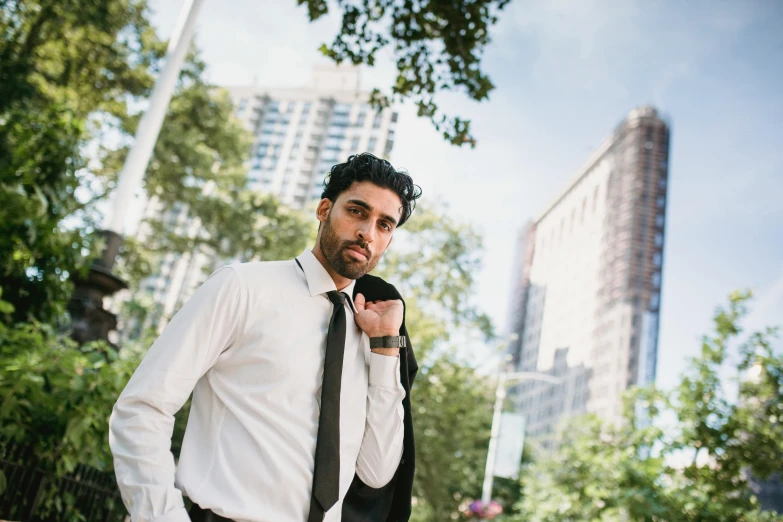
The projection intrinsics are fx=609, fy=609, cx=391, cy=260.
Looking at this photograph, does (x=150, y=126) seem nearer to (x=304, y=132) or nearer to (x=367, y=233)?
(x=367, y=233)

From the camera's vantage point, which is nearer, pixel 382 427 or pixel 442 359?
pixel 382 427

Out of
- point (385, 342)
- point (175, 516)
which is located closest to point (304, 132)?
point (385, 342)

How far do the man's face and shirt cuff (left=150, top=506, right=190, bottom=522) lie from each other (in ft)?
2.75

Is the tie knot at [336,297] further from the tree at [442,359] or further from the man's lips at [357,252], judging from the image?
the tree at [442,359]

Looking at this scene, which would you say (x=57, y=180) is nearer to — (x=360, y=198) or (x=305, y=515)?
(x=360, y=198)

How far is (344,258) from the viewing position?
6.56ft

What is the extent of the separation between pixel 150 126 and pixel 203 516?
8.81 m

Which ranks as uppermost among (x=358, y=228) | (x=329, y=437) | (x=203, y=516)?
(x=358, y=228)

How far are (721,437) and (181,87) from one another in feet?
59.7

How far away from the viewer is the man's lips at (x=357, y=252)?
2.00 metres

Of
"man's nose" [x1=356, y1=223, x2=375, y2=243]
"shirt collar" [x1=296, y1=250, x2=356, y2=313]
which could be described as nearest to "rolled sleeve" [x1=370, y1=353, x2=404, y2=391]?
"shirt collar" [x1=296, y1=250, x2=356, y2=313]

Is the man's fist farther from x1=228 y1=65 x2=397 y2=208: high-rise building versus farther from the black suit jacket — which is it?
x1=228 y1=65 x2=397 y2=208: high-rise building

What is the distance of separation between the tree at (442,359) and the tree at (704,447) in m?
7.20

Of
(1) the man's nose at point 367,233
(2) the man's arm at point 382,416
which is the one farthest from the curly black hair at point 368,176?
(2) the man's arm at point 382,416
